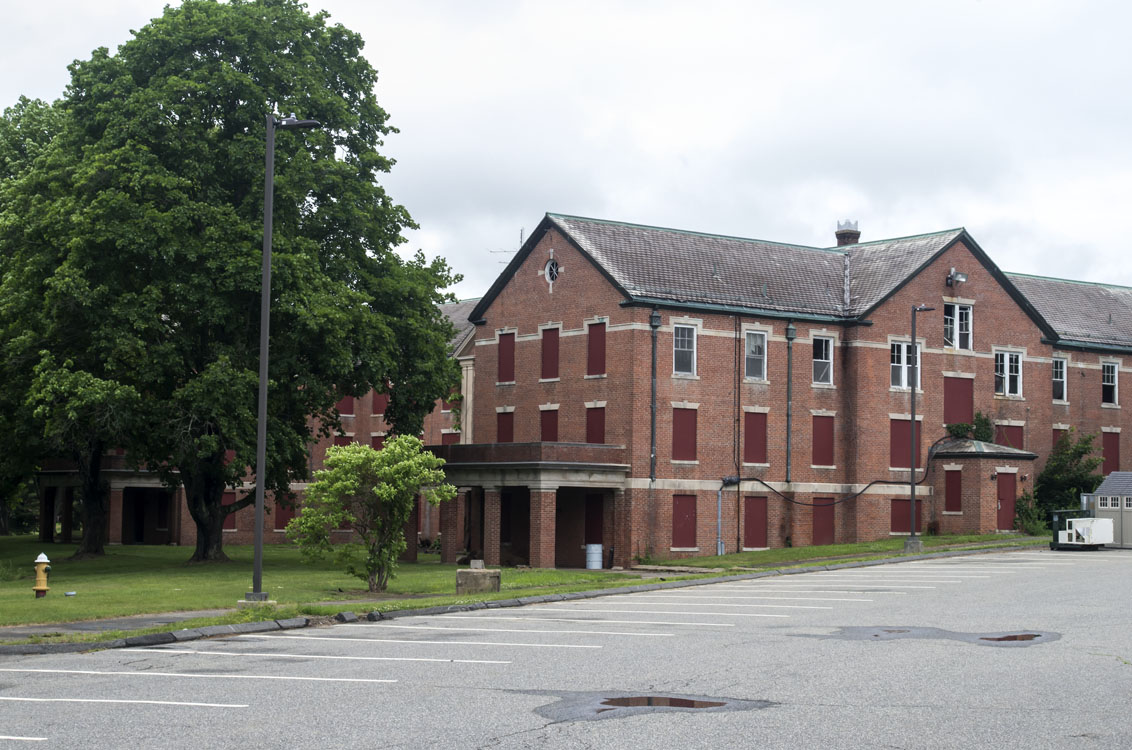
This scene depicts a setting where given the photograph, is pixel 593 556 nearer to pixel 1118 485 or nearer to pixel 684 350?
pixel 684 350

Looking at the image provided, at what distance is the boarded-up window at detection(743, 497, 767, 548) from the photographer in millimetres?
49844

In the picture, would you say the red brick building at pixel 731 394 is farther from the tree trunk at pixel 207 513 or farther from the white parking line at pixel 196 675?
the white parking line at pixel 196 675

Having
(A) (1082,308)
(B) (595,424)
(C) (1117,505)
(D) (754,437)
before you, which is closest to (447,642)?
(B) (595,424)

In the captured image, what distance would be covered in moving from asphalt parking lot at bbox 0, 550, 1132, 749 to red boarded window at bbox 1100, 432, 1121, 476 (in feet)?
119

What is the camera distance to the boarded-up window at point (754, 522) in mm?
49844

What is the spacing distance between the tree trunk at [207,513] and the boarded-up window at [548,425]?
1314cm

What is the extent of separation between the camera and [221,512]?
44188 mm

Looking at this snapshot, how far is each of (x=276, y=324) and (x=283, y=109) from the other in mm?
6712

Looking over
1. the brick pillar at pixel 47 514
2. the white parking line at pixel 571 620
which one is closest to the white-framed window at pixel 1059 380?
the white parking line at pixel 571 620

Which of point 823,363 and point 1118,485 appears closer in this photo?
point 1118,485

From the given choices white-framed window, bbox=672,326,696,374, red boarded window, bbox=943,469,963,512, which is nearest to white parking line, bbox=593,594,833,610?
white-framed window, bbox=672,326,696,374

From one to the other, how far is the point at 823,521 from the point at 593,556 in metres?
9.73

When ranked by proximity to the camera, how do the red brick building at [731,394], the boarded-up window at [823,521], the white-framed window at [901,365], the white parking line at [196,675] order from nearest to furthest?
the white parking line at [196,675], the red brick building at [731,394], the boarded-up window at [823,521], the white-framed window at [901,365]

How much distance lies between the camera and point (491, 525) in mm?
47500
